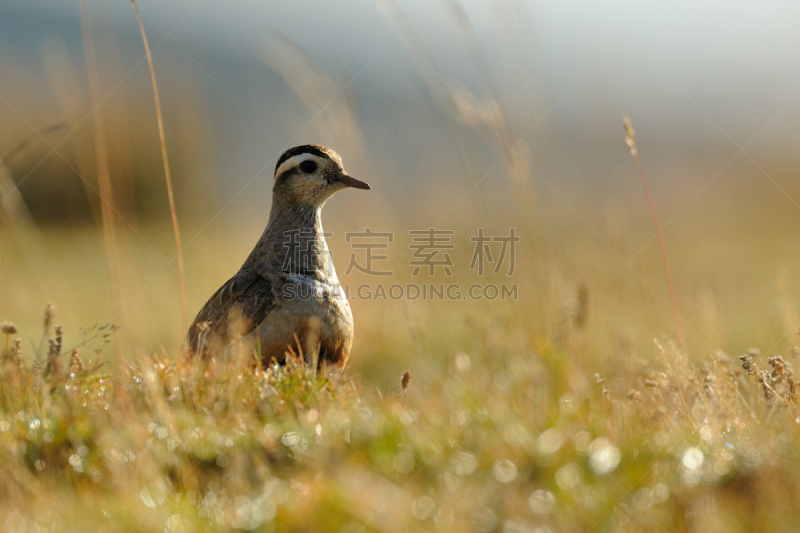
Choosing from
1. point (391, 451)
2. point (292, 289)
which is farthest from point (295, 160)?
point (391, 451)

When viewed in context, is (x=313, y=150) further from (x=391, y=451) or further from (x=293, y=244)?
(x=391, y=451)

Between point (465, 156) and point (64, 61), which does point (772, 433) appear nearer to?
point (465, 156)

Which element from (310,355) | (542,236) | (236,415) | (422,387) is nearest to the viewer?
(236,415)

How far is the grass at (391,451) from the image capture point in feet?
9.24

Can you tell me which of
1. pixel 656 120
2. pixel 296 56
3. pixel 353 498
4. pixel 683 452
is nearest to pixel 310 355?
pixel 353 498

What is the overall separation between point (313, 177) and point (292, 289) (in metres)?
1.32

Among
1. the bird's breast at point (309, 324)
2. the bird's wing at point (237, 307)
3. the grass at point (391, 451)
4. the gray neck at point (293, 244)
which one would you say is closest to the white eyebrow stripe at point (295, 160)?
the gray neck at point (293, 244)

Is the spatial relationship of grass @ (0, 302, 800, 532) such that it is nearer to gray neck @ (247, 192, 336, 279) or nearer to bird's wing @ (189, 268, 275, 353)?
bird's wing @ (189, 268, 275, 353)

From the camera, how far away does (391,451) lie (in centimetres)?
338

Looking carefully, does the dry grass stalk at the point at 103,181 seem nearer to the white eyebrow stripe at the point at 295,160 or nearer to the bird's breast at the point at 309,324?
the bird's breast at the point at 309,324

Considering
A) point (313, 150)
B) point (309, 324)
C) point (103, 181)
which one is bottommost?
point (309, 324)

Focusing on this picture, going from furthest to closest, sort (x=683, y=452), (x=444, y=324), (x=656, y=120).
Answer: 1. (x=656, y=120)
2. (x=444, y=324)
3. (x=683, y=452)

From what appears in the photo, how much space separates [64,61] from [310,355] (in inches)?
160

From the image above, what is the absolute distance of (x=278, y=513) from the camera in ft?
9.32
